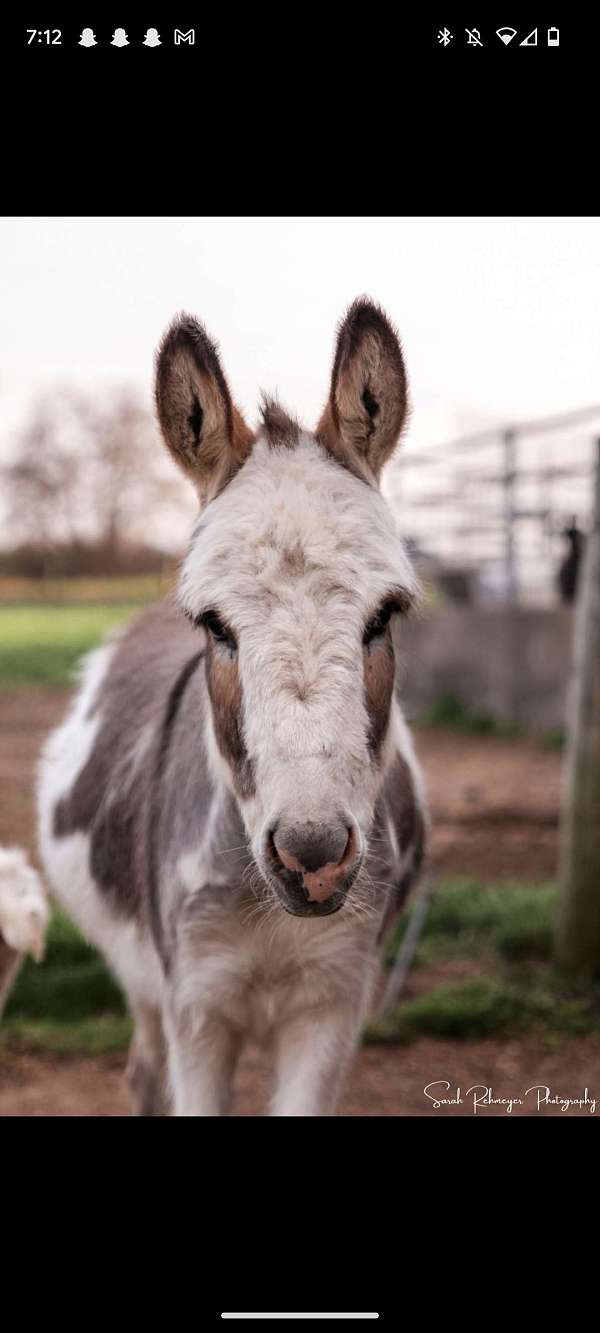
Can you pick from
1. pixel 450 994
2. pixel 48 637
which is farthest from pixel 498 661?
pixel 450 994

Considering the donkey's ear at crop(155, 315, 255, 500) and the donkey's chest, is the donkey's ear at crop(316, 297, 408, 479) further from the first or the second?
the donkey's chest

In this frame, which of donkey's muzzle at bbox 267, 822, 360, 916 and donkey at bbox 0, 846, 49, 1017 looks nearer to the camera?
donkey's muzzle at bbox 267, 822, 360, 916

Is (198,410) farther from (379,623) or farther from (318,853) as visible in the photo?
(318,853)

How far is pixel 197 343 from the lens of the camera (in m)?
1.69

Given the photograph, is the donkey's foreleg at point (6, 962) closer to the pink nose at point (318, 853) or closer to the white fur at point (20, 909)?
the white fur at point (20, 909)

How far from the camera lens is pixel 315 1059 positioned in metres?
2.01

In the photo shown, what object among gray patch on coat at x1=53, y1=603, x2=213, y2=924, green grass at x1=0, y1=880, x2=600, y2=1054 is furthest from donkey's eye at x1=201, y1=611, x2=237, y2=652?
green grass at x1=0, y1=880, x2=600, y2=1054

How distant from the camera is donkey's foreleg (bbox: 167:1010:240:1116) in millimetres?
2049

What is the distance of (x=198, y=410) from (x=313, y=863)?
762 mm

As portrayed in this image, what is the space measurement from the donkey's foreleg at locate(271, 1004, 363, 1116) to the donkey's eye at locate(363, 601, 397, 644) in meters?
0.76

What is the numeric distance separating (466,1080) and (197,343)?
2.32 meters
